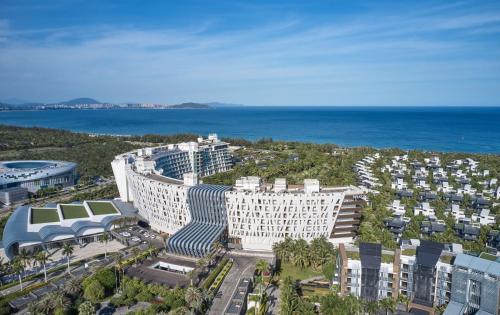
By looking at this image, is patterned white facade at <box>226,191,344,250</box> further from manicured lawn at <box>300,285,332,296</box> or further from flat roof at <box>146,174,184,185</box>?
flat roof at <box>146,174,184,185</box>

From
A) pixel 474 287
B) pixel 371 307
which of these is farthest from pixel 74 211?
pixel 474 287

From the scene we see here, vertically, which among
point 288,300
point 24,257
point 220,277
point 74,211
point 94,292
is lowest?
point 220,277

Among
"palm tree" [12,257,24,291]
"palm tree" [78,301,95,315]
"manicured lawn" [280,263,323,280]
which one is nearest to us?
"palm tree" [78,301,95,315]

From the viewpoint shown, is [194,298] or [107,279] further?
[107,279]

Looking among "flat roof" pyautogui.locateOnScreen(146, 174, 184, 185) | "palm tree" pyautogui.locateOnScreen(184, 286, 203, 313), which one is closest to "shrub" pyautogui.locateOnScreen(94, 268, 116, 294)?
"palm tree" pyautogui.locateOnScreen(184, 286, 203, 313)

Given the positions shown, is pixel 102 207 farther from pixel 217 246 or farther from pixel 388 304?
pixel 388 304

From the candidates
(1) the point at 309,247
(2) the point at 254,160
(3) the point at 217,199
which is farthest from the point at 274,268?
(2) the point at 254,160

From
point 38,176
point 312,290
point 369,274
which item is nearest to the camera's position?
point 369,274
